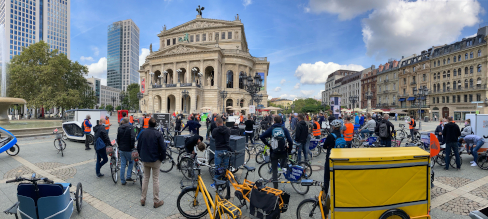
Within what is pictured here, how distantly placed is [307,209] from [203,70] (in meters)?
44.0

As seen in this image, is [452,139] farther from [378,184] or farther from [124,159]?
[124,159]

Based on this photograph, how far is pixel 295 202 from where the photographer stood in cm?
488

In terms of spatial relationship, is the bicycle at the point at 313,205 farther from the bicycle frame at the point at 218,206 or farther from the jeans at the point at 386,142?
the jeans at the point at 386,142

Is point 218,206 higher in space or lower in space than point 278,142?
lower

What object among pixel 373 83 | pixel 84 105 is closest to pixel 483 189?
pixel 84 105

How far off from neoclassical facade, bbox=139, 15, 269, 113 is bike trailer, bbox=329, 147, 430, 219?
38.3 meters

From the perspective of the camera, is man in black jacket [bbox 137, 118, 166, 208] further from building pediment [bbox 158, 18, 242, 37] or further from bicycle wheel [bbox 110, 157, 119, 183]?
building pediment [bbox 158, 18, 242, 37]

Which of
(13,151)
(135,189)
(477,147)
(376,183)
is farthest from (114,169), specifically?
(477,147)

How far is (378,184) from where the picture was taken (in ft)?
9.31

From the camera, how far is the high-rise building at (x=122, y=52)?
5364 inches

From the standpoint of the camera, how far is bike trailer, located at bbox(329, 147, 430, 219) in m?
2.79

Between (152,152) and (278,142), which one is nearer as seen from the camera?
(152,152)

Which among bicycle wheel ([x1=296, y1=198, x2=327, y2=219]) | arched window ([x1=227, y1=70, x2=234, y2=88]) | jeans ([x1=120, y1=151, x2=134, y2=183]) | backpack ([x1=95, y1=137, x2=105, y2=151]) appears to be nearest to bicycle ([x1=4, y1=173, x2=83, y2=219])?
jeans ([x1=120, y1=151, x2=134, y2=183])

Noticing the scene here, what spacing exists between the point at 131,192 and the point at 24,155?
25.3 ft
